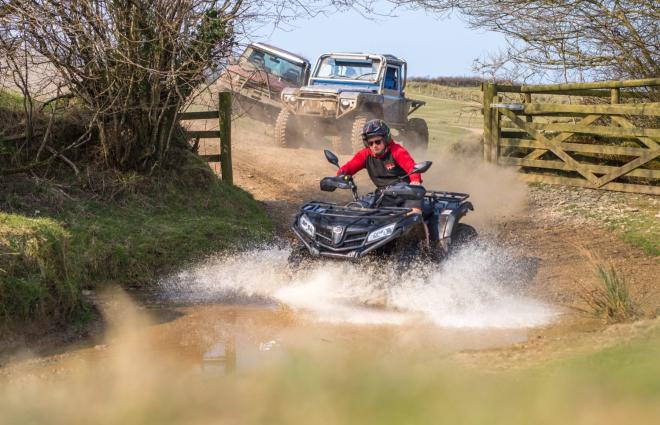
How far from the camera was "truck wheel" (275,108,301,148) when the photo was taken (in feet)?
63.7

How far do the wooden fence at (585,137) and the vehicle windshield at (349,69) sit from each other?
174 inches

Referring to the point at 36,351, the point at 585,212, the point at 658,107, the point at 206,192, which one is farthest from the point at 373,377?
the point at 658,107

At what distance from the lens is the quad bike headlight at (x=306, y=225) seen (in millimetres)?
8008

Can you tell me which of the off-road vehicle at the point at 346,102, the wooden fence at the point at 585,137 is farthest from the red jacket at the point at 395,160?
the off-road vehicle at the point at 346,102

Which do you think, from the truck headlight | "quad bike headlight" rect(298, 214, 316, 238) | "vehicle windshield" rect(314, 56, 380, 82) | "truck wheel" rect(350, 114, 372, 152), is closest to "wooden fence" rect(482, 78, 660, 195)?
"truck wheel" rect(350, 114, 372, 152)

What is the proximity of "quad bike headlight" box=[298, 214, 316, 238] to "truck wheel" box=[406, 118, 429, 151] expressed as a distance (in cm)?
1357

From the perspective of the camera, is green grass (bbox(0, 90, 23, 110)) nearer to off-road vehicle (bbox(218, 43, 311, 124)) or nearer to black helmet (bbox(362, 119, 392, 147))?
black helmet (bbox(362, 119, 392, 147))

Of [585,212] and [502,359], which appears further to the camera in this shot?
[585,212]

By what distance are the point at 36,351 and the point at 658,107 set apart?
10856mm

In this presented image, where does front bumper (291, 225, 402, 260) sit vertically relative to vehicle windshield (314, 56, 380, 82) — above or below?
below

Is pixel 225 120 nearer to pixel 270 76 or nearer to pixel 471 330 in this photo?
pixel 471 330

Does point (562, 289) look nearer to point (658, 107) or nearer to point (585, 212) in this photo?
point (585, 212)

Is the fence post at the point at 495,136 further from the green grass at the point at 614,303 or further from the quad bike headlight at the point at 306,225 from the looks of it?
the green grass at the point at 614,303

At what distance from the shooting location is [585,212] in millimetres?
13266
